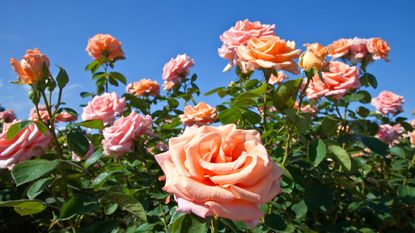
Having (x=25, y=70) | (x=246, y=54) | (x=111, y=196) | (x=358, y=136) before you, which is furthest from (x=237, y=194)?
(x=358, y=136)

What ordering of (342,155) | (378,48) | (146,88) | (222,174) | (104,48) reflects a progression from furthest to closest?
(146,88) → (104,48) → (378,48) → (342,155) → (222,174)

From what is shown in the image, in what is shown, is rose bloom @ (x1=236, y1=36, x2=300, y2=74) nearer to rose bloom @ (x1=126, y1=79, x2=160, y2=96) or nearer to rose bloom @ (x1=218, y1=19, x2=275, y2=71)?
rose bloom @ (x1=218, y1=19, x2=275, y2=71)

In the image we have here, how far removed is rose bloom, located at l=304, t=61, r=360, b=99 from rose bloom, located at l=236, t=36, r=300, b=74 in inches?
15.2

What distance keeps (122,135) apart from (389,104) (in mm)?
3029

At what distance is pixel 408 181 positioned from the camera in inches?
105

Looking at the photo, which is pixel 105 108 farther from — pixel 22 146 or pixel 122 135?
pixel 22 146

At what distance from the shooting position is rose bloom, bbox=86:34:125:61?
3408 mm

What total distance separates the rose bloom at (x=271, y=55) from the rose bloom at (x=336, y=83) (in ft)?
1.26

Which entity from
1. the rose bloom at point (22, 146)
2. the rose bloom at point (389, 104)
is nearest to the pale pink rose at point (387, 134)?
the rose bloom at point (389, 104)

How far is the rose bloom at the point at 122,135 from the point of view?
1.91m

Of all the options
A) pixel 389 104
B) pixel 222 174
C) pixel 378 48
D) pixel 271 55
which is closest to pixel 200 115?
pixel 271 55

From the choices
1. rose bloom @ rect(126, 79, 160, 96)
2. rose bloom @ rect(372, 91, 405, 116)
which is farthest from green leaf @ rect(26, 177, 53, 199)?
rose bloom @ rect(372, 91, 405, 116)

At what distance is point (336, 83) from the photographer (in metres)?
2.00

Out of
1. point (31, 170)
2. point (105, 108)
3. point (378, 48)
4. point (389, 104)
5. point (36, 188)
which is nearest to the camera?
point (31, 170)
